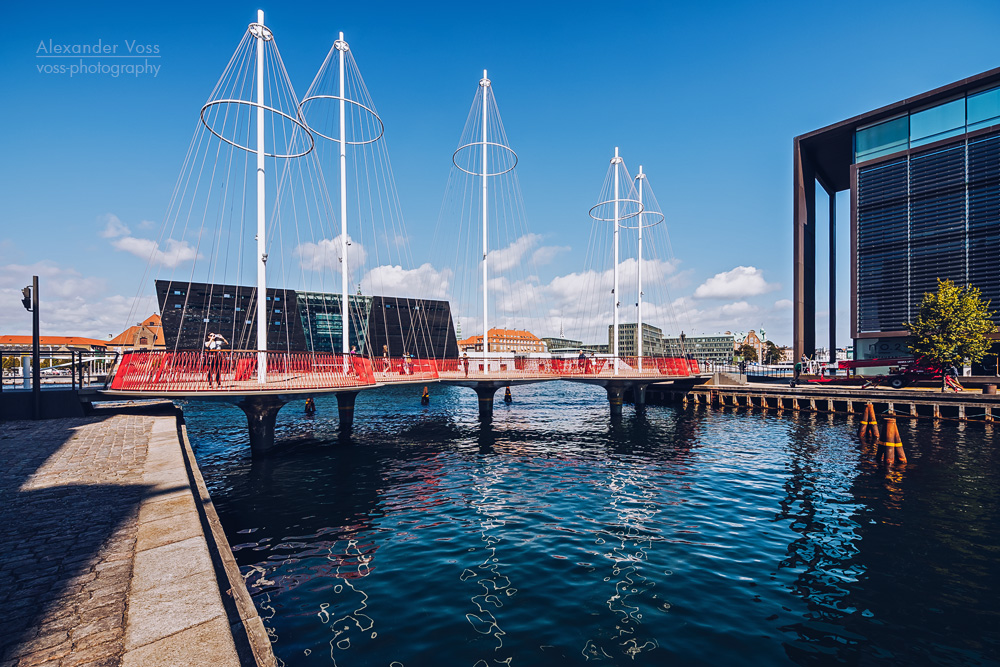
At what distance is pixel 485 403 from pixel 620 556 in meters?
23.7

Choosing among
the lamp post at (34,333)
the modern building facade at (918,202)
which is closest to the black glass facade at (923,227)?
the modern building facade at (918,202)

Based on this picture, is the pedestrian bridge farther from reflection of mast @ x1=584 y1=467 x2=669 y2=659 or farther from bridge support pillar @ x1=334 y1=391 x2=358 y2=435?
reflection of mast @ x1=584 y1=467 x2=669 y2=659

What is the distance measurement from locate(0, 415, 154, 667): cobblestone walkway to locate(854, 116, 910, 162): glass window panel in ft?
217

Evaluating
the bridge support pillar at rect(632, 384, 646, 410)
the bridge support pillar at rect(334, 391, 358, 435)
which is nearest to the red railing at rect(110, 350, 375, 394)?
the bridge support pillar at rect(334, 391, 358, 435)

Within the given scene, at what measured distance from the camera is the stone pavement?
3697 millimetres

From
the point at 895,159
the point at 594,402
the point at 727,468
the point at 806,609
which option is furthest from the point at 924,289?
the point at 806,609

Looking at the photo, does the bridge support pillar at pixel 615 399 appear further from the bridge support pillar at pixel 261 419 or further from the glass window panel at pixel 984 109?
the glass window panel at pixel 984 109

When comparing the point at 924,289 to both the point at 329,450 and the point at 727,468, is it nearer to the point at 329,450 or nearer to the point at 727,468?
the point at 727,468

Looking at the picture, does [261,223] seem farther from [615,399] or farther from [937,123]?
[937,123]

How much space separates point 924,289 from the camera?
140 feet

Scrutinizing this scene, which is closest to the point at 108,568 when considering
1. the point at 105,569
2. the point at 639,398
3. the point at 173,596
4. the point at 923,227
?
the point at 105,569

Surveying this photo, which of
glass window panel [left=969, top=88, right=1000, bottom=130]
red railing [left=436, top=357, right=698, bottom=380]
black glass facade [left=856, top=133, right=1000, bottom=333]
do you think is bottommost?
red railing [left=436, top=357, right=698, bottom=380]

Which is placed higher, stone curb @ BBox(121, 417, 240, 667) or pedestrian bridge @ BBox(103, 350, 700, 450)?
pedestrian bridge @ BBox(103, 350, 700, 450)

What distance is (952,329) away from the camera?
114 feet
